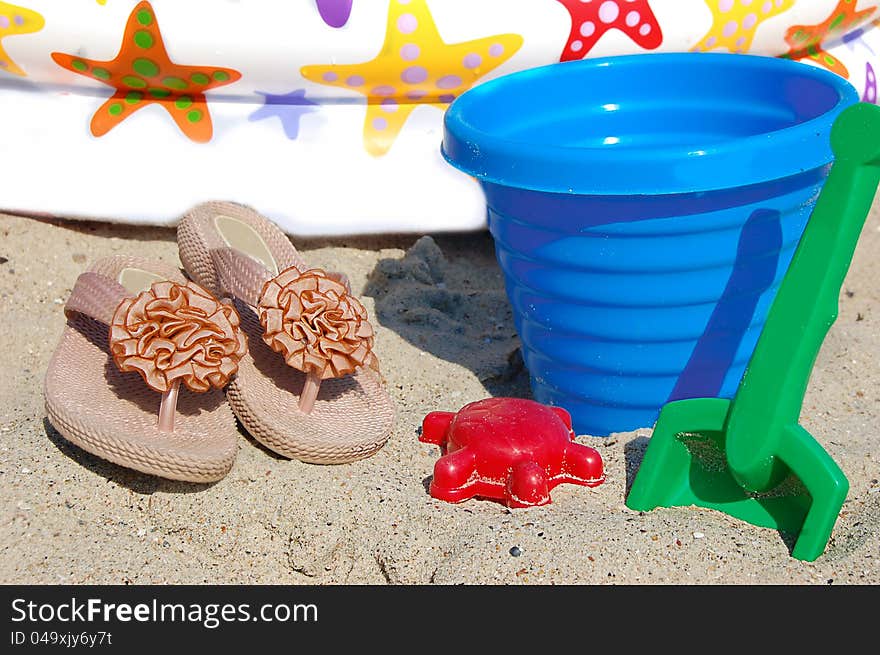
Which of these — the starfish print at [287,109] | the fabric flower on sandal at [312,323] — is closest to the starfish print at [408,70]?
the starfish print at [287,109]

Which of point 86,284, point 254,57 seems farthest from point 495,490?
point 254,57

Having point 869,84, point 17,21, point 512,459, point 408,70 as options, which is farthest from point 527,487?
point 869,84

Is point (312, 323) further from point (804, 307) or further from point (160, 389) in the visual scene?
point (804, 307)

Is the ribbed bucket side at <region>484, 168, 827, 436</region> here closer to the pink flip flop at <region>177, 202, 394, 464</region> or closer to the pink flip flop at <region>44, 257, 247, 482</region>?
the pink flip flop at <region>177, 202, 394, 464</region>

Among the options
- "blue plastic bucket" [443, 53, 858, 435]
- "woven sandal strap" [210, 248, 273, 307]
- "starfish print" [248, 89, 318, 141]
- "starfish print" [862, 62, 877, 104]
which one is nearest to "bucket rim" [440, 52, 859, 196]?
"blue plastic bucket" [443, 53, 858, 435]

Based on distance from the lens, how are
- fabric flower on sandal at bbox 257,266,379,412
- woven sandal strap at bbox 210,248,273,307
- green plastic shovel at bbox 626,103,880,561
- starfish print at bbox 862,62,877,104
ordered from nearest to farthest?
green plastic shovel at bbox 626,103,880,561, fabric flower on sandal at bbox 257,266,379,412, woven sandal strap at bbox 210,248,273,307, starfish print at bbox 862,62,877,104

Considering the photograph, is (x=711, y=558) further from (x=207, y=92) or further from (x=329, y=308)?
(x=207, y=92)

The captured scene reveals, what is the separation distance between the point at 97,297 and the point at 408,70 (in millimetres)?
692

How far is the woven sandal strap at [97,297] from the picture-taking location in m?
1.37

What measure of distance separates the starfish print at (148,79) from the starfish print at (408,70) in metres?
0.19

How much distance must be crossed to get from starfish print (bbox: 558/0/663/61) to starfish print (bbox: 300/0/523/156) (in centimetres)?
10

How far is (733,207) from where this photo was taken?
1246mm

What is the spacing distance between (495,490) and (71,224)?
41.9 inches

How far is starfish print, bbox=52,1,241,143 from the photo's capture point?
5.75 feet
